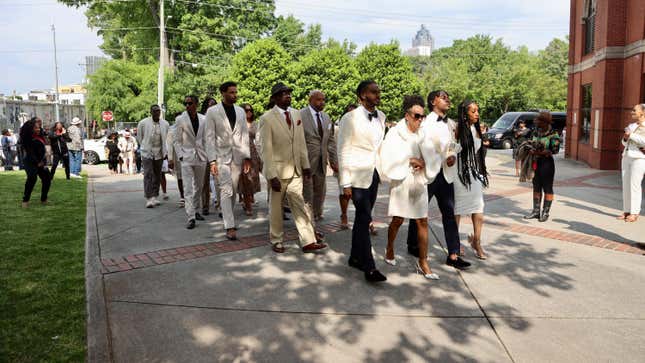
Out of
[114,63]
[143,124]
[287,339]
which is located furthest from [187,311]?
[114,63]

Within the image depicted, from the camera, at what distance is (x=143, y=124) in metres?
9.58

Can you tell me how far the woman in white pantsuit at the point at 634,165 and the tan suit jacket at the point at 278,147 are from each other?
461 centimetres

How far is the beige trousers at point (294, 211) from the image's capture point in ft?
19.8

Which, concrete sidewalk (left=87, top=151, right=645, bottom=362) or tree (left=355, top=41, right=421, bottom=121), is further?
tree (left=355, top=41, right=421, bottom=121)

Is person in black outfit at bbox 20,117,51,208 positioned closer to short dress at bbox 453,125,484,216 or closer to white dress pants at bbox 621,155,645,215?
short dress at bbox 453,125,484,216

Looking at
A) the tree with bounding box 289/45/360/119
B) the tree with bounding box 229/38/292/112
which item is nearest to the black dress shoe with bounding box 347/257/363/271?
the tree with bounding box 229/38/292/112

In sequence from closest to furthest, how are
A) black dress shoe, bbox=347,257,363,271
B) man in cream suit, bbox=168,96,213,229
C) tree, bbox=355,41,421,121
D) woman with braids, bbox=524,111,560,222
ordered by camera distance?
black dress shoe, bbox=347,257,363,271 < man in cream suit, bbox=168,96,213,229 < woman with braids, bbox=524,111,560,222 < tree, bbox=355,41,421,121

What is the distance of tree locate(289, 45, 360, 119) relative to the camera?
140ft

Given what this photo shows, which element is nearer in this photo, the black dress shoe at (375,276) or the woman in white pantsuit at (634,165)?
the black dress shoe at (375,276)

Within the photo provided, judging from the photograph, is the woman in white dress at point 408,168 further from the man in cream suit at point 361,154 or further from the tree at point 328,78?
the tree at point 328,78

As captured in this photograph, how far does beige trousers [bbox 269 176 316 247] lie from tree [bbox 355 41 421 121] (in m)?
42.6

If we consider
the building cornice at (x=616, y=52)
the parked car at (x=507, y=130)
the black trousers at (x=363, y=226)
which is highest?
the building cornice at (x=616, y=52)

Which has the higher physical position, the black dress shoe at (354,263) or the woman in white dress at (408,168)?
the woman in white dress at (408,168)

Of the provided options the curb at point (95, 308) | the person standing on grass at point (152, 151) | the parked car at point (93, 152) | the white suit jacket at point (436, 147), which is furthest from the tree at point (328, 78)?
the white suit jacket at point (436, 147)
